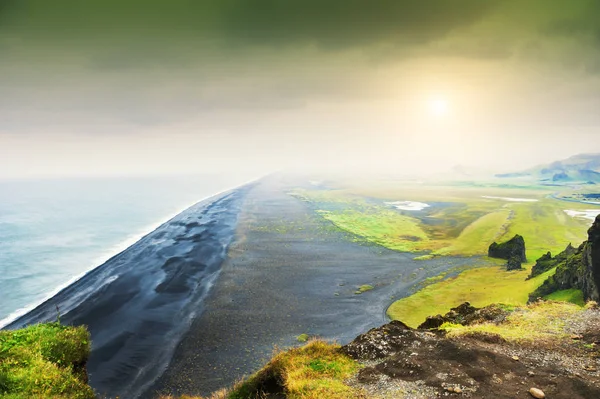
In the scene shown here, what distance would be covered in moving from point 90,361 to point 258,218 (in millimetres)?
93818

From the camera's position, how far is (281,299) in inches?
2104

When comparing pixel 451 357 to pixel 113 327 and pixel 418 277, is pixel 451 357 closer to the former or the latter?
pixel 113 327

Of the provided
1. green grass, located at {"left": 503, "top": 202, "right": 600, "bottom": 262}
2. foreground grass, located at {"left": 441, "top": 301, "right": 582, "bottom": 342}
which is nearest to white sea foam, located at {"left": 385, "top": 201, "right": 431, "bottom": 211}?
green grass, located at {"left": 503, "top": 202, "right": 600, "bottom": 262}

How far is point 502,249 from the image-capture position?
7831cm

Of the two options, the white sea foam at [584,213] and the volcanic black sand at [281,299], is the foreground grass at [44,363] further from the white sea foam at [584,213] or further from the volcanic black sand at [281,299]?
the white sea foam at [584,213]

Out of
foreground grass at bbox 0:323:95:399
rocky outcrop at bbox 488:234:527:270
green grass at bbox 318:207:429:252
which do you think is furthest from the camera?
green grass at bbox 318:207:429:252

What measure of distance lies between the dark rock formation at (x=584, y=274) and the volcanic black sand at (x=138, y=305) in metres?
47.1

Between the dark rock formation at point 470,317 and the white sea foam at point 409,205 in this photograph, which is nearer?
the dark rock formation at point 470,317

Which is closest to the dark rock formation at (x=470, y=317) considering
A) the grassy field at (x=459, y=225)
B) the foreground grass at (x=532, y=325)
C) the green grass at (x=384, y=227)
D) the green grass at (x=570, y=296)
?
the foreground grass at (x=532, y=325)

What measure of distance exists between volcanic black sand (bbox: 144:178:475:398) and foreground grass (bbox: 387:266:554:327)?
318cm

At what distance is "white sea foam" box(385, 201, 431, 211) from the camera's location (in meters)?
157

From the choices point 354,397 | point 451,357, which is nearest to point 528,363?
→ point 451,357

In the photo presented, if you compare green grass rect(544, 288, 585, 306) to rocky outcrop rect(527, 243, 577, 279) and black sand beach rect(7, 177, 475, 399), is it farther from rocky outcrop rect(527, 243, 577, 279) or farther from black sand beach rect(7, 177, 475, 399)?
black sand beach rect(7, 177, 475, 399)

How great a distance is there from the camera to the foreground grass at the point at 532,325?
1933cm
